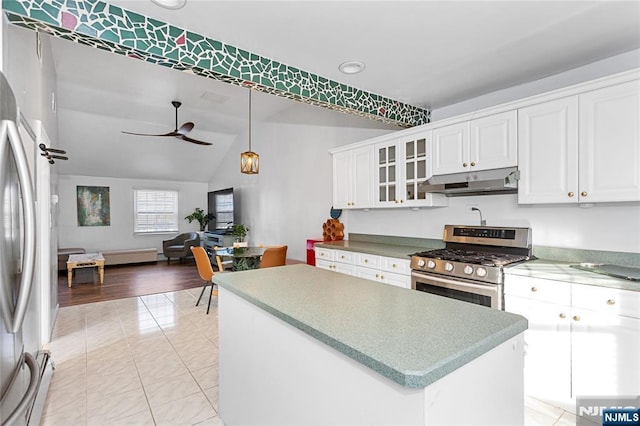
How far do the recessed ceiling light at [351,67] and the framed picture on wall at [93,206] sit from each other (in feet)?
26.0

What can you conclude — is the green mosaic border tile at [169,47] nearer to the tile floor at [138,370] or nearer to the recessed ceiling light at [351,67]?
the recessed ceiling light at [351,67]

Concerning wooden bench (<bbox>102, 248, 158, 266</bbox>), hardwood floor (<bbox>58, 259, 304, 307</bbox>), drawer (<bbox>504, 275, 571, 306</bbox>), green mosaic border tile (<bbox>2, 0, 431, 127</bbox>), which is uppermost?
green mosaic border tile (<bbox>2, 0, 431, 127</bbox>)

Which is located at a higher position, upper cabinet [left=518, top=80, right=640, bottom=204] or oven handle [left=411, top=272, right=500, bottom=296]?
upper cabinet [left=518, top=80, right=640, bottom=204]

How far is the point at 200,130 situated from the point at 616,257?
712 centimetres

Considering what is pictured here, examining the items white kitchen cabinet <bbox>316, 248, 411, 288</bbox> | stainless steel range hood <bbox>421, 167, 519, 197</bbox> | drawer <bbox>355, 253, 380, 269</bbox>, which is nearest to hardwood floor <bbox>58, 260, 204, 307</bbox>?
white kitchen cabinet <bbox>316, 248, 411, 288</bbox>

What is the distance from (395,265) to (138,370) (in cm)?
246

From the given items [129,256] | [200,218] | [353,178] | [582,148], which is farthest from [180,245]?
[582,148]

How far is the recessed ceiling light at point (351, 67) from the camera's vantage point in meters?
2.65

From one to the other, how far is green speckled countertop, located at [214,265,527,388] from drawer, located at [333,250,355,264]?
1933 millimetres

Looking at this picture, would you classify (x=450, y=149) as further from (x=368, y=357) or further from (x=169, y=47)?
(x=368, y=357)

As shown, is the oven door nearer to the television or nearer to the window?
the television

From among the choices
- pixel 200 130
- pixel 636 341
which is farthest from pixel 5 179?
pixel 200 130

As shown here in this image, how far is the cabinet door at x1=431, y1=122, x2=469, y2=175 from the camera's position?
2.98 m

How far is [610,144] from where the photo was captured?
85.2 inches
